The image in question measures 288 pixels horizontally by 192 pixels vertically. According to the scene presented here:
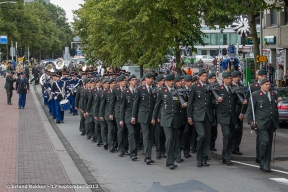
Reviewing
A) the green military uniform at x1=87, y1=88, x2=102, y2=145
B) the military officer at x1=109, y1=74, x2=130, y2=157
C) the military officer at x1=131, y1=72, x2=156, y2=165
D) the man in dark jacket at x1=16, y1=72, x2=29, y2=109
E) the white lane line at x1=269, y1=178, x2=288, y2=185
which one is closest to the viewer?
the white lane line at x1=269, y1=178, x2=288, y2=185

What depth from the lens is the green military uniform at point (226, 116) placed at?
44.9ft

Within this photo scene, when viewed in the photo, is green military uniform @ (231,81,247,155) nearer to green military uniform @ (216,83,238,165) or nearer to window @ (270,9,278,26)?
green military uniform @ (216,83,238,165)

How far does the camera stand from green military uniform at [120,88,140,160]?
1458 cm

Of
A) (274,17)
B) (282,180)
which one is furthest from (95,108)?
(274,17)

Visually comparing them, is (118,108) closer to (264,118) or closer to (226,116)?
(226,116)

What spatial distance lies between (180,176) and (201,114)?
179 centimetres

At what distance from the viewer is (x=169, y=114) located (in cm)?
1342

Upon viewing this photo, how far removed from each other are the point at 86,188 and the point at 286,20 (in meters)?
34.2

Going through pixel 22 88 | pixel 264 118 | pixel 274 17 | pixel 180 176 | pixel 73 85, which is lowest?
pixel 180 176

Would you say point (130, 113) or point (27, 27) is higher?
point (27, 27)

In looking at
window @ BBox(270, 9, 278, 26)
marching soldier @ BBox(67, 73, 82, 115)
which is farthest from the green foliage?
marching soldier @ BBox(67, 73, 82, 115)

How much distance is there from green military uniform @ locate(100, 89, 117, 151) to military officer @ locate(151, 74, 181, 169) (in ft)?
8.52

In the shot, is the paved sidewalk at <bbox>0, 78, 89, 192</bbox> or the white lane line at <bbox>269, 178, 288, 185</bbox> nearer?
the paved sidewalk at <bbox>0, 78, 89, 192</bbox>

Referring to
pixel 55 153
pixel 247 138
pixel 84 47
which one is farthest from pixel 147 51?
pixel 84 47
